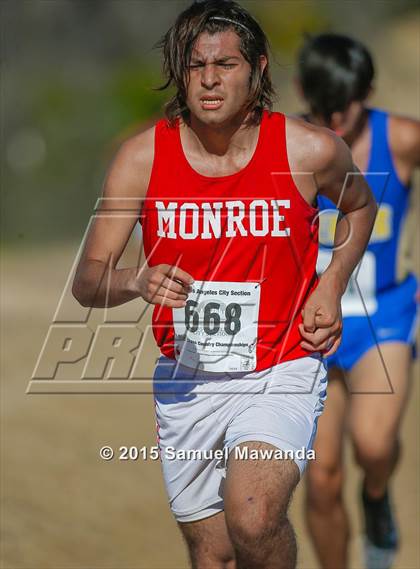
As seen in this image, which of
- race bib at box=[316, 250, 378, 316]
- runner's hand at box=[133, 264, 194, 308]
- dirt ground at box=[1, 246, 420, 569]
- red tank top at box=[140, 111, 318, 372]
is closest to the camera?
runner's hand at box=[133, 264, 194, 308]

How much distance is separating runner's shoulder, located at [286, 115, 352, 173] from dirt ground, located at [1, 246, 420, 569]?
254cm

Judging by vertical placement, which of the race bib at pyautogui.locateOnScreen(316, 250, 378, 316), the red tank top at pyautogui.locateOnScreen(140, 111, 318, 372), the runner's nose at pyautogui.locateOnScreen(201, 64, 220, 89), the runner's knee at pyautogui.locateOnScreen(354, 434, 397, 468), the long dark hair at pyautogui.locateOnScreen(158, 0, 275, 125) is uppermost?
the race bib at pyautogui.locateOnScreen(316, 250, 378, 316)

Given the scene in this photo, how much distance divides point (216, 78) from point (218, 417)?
1.22m

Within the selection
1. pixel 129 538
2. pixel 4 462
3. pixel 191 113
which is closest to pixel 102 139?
pixel 4 462

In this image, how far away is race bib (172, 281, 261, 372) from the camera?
11.8 feet

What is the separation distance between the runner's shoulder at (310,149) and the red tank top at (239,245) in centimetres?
3

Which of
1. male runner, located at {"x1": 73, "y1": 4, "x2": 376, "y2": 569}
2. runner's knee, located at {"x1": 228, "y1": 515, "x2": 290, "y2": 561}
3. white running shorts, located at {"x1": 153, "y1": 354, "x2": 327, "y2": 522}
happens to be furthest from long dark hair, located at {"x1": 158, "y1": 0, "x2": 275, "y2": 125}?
runner's knee, located at {"x1": 228, "y1": 515, "x2": 290, "y2": 561}

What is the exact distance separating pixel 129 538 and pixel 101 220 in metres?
2.50

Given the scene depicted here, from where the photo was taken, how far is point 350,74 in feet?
16.6

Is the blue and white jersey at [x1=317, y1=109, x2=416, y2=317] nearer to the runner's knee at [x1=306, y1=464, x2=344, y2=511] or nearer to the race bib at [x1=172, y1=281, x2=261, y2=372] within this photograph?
the runner's knee at [x1=306, y1=464, x2=344, y2=511]

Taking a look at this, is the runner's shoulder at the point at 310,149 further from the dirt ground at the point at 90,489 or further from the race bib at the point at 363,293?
the dirt ground at the point at 90,489

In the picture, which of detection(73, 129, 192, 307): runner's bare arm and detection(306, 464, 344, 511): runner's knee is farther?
detection(306, 464, 344, 511): runner's knee

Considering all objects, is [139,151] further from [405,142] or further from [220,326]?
[405,142]

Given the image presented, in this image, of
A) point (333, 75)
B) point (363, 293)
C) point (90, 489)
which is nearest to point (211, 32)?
point (333, 75)
